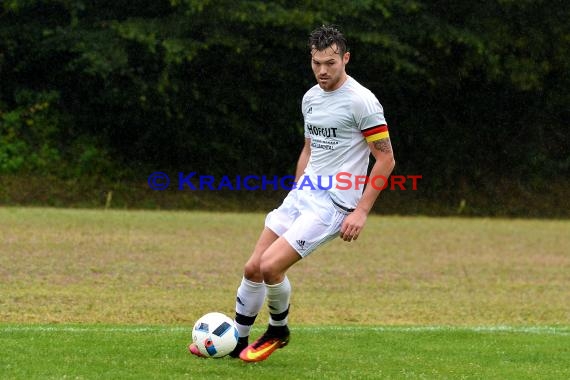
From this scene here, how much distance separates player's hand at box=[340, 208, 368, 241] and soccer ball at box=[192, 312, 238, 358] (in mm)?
1026

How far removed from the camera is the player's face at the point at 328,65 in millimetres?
6766

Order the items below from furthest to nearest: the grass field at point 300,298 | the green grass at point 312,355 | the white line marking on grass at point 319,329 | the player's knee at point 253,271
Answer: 1. the white line marking on grass at point 319,329
2. the grass field at point 300,298
3. the player's knee at point 253,271
4. the green grass at point 312,355

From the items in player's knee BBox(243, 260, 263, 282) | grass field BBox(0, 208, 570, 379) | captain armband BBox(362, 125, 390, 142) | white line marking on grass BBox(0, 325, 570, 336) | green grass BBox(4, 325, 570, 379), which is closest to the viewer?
green grass BBox(4, 325, 570, 379)

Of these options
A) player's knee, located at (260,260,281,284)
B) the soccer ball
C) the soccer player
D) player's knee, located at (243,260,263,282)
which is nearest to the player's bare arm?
the soccer player

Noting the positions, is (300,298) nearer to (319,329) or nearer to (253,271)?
(319,329)

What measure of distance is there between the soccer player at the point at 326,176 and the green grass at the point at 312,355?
1.58ft

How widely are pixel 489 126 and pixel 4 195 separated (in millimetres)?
14231

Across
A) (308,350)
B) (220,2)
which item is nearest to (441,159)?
(220,2)

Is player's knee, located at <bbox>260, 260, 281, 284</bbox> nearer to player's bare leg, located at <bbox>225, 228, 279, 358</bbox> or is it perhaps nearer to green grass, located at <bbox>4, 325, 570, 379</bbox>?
player's bare leg, located at <bbox>225, 228, 279, 358</bbox>

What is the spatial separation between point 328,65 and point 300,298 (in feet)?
20.2

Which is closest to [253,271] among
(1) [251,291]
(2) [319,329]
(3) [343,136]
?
(1) [251,291]

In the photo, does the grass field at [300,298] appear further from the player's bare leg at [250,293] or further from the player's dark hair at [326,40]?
the player's dark hair at [326,40]

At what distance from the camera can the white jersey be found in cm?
687

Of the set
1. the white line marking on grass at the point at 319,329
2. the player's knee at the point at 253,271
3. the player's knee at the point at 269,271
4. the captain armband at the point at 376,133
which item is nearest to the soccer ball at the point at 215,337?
the player's knee at the point at 253,271
